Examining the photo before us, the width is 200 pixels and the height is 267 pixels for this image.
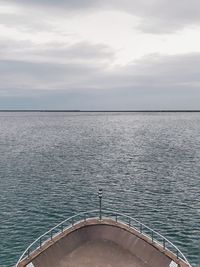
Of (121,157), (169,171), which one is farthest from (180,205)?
(121,157)

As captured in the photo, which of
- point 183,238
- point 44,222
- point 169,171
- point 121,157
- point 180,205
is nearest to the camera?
point 183,238

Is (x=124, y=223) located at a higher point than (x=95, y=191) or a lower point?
higher

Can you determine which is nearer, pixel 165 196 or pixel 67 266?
pixel 67 266

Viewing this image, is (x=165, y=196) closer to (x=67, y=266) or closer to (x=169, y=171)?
(x=169, y=171)

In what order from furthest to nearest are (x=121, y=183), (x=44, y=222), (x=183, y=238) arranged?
(x=121, y=183), (x=44, y=222), (x=183, y=238)

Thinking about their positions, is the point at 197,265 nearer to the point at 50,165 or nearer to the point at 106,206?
the point at 106,206

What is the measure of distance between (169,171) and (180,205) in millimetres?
25775

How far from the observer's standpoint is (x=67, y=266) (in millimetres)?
23297

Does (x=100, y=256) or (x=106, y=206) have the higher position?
(x=100, y=256)

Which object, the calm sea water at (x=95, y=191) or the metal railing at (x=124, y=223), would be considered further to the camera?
the calm sea water at (x=95, y=191)

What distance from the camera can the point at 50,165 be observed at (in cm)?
8181

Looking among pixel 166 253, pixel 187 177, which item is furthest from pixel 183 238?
pixel 187 177

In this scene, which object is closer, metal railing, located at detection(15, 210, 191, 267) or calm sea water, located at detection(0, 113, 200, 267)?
metal railing, located at detection(15, 210, 191, 267)

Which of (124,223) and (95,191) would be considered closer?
(124,223)
